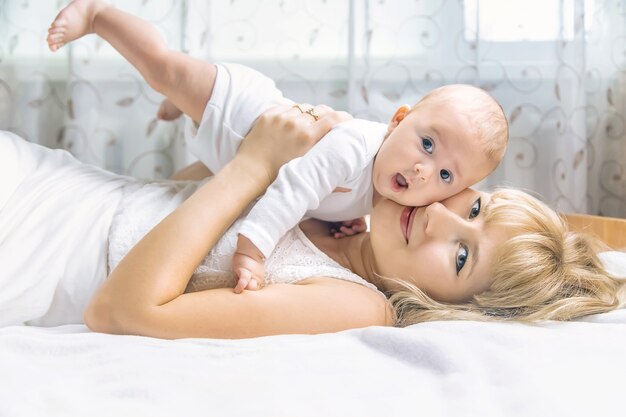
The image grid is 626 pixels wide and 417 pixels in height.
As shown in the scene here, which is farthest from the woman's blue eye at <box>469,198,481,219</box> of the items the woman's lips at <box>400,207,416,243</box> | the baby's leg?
the baby's leg

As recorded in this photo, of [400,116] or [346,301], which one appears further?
[400,116]

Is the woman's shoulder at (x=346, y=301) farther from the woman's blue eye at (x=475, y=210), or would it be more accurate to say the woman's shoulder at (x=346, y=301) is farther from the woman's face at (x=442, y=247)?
the woman's blue eye at (x=475, y=210)

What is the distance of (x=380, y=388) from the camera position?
0.81 meters

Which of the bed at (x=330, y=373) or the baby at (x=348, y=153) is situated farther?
the baby at (x=348, y=153)

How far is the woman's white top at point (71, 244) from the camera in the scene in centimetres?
123

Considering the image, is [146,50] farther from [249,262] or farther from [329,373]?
[329,373]

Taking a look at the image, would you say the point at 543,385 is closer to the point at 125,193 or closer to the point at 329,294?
the point at 329,294

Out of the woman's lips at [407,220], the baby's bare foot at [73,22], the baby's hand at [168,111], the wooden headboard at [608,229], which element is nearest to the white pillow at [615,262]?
the wooden headboard at [608,229]

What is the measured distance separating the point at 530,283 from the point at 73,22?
3.75ft

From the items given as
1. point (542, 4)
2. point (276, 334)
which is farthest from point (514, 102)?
point (276, 334)

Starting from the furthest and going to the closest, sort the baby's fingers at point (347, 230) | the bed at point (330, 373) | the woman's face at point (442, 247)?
the baby's fingers at point (347, 230), the woman's face at point (442, 247), the bed at point (330, 373)

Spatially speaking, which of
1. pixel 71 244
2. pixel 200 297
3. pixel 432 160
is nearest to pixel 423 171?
pixel 432 160

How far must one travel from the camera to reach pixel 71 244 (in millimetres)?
1304

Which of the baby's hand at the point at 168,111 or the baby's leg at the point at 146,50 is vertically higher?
the baby's leg at the point at 146,50
